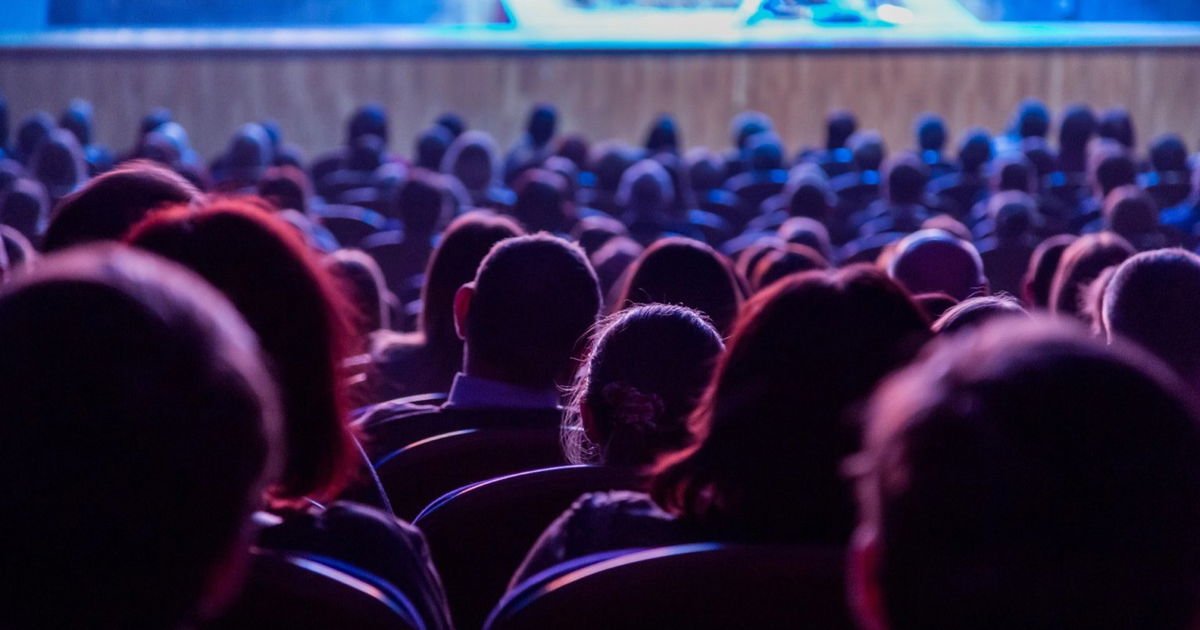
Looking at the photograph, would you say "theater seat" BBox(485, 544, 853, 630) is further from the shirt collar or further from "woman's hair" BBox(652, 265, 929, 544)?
the shirt collar

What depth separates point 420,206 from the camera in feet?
21.6

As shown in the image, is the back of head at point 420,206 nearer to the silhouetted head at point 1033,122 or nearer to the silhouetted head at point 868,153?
the silhouetted head at point 868,153

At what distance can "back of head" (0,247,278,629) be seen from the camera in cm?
100

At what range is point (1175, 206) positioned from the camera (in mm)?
8891

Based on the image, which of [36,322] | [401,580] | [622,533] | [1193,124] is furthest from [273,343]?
[1193,124]

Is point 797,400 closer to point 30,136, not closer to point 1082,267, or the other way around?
point 1082,267

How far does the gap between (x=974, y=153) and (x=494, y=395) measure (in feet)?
25.0

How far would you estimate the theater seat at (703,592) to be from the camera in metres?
1.35

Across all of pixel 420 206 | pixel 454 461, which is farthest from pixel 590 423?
pixel 420 206

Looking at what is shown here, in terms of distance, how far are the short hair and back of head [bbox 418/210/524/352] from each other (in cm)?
82

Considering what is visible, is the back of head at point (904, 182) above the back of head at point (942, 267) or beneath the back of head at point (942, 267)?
beneath

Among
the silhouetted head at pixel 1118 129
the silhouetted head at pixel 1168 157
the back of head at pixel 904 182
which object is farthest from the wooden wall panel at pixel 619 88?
the back of head at pixel 904 182

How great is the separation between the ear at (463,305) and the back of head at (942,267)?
1.56 meters

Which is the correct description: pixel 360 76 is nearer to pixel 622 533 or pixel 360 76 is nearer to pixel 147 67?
pixel 147 67
